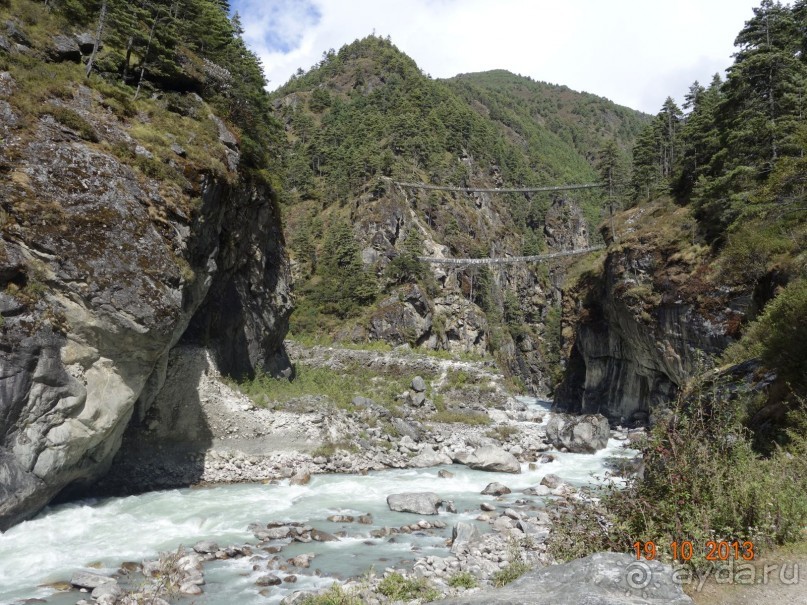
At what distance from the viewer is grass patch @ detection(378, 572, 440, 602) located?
7973 millimetres

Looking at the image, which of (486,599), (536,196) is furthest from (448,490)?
(536,196)

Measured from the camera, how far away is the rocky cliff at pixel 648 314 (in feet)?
88.5

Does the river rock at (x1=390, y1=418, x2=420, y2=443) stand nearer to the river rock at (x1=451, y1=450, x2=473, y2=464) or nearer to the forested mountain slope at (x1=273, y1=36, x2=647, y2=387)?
the river rock at (x1=451, y1=450, x2=473, y2=464)

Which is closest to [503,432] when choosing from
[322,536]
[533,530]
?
[533,530]

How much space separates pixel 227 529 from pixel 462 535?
614cm

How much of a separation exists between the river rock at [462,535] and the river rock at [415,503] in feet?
7.99

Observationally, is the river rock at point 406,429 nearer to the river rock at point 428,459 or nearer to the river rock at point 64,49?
the river rock at point 428,459

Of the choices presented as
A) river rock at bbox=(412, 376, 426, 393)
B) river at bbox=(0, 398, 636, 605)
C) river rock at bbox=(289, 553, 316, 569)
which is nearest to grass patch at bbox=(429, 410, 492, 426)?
river rock at bbox=(412, 376, 426, 393)

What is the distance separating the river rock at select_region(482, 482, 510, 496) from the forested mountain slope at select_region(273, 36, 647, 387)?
99.7 feet

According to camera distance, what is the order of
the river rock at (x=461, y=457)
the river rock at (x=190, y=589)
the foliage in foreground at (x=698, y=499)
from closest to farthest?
the foliage in foreground at (x=698, y=499) < the river rock at (x=190, y=589) < the river rock at (x=461, y=457)

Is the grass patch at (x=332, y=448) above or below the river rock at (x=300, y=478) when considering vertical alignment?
above

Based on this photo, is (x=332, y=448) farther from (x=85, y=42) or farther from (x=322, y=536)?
(x=85, y=42)

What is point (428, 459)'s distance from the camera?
75.9 ft

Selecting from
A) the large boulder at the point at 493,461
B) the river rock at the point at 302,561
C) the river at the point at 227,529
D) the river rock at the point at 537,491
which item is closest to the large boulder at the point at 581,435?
the large boulder at the point at 493,461
